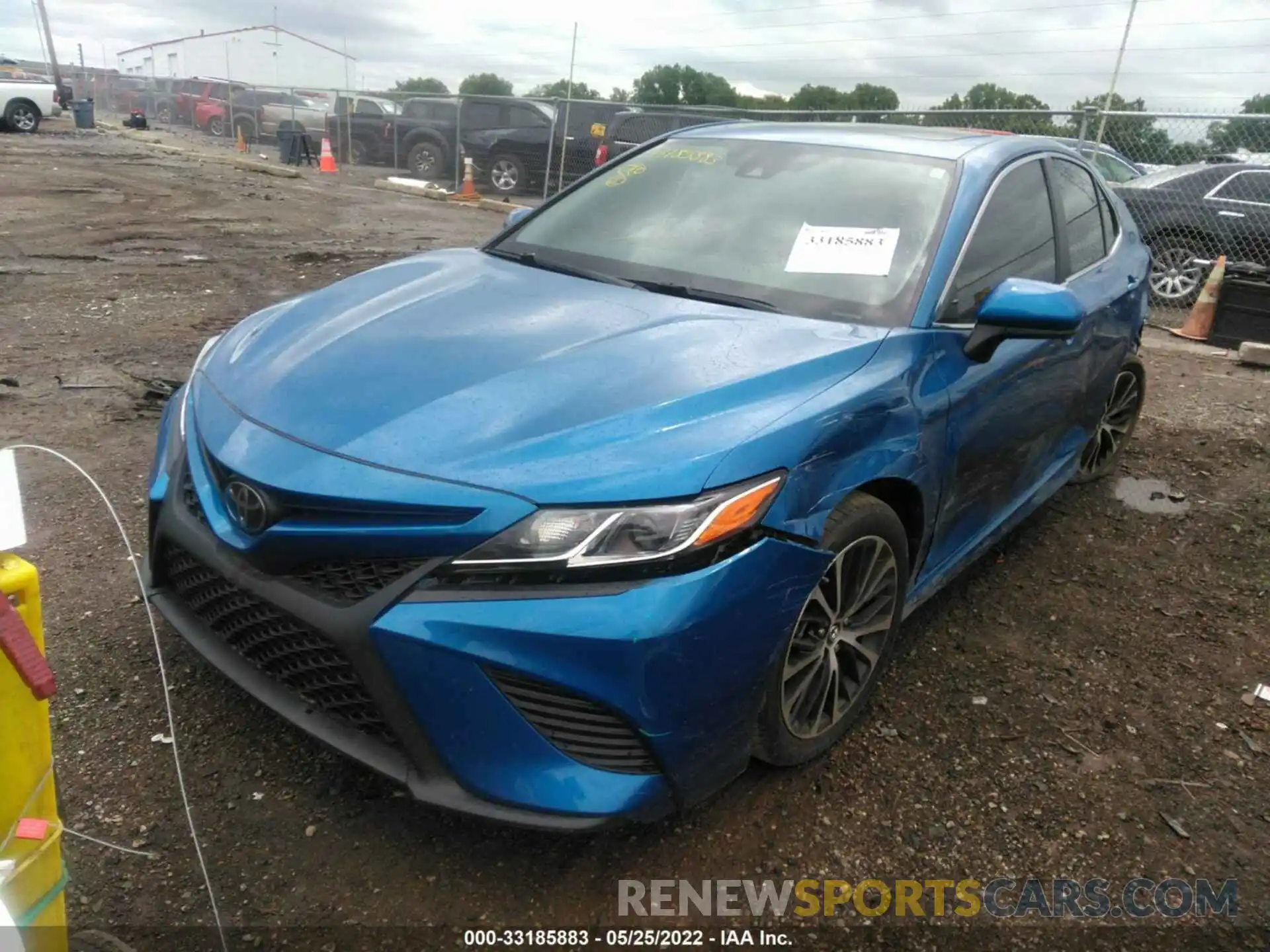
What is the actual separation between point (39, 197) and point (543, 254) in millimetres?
11349

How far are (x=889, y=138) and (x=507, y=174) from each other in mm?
14394

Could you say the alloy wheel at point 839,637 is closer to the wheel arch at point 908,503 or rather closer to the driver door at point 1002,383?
the wheel arch at point 908,503

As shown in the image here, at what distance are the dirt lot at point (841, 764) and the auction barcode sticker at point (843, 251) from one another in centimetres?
127

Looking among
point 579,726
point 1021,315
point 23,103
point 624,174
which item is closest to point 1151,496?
point 1021,315

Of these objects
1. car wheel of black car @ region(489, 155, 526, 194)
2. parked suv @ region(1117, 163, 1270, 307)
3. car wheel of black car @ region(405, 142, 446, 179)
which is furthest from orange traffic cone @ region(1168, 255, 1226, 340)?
car wheel of black car @ region(405, 142, 446, 179)

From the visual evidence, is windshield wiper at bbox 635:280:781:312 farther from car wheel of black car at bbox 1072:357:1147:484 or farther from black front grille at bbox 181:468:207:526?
car wheel of black car at bbox 1072:357:1147:484

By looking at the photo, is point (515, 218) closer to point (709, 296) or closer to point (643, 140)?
point (709, 296)

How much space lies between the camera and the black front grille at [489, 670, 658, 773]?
1.82m

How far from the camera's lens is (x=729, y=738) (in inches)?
80.0

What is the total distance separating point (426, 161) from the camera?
18359mm

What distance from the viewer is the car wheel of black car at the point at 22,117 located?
76.3ft

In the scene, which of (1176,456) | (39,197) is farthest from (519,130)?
(1176,456)

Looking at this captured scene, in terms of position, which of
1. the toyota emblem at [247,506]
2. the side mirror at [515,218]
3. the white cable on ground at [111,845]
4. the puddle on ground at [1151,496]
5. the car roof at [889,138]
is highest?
the car roof at [889,138]

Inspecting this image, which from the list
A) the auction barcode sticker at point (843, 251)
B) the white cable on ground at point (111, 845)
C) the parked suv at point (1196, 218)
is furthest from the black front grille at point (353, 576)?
the parked suv at point (1196, 218)
